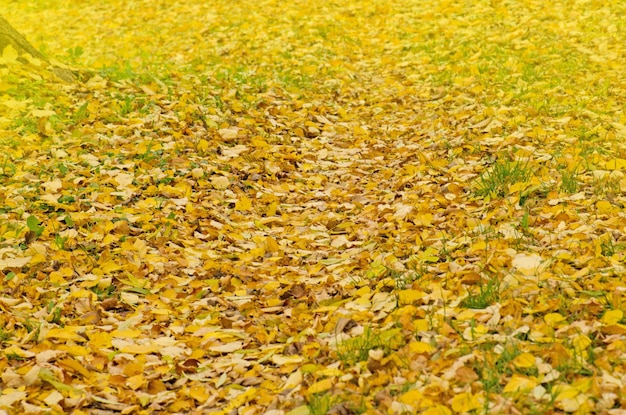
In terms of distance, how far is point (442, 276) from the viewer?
4.07 meters

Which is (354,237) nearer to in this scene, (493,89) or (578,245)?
(578,245)

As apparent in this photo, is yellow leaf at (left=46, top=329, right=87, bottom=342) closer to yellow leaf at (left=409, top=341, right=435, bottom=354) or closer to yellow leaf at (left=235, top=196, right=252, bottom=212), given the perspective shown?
yellow leaf at (left=409, top=341, right=435, bottom=354)

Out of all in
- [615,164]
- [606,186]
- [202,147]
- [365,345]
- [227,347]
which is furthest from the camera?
[202,147]

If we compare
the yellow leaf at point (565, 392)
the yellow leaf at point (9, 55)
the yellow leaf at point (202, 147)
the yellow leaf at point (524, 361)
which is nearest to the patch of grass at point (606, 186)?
the yellow leaf at point (524, 361)

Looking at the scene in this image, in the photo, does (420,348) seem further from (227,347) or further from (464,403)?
(227,347)

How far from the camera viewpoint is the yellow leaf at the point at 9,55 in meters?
7.20

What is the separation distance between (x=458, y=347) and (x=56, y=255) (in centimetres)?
284

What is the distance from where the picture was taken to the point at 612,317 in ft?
10.7

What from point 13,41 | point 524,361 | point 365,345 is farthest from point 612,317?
point 13,41

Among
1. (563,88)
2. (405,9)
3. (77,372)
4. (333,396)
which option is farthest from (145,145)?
(405,9)

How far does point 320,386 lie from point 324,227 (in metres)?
2.35

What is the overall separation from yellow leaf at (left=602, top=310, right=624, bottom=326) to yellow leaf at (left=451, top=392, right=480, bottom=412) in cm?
90

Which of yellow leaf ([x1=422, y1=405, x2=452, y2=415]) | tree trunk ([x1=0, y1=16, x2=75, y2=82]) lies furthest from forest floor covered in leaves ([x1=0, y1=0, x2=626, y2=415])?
tree trunk ([x1=0, y1=16, x2=75, y2=82])

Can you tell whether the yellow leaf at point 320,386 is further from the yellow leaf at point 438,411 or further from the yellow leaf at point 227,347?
the yellow leaf at point 227,347
